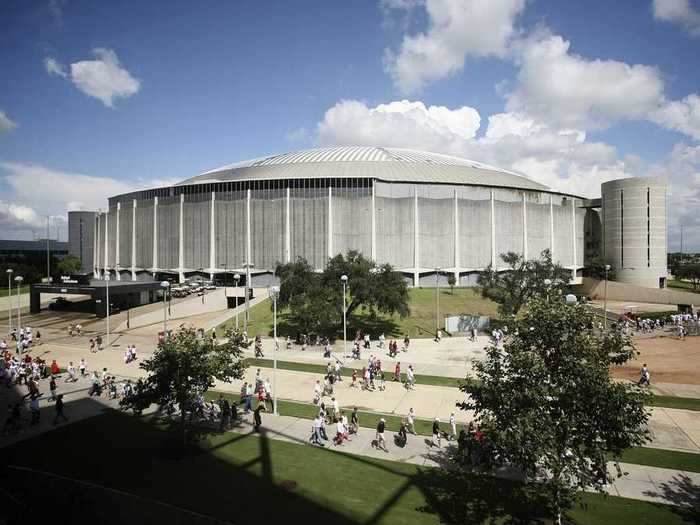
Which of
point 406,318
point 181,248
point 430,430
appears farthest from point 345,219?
point 430,430

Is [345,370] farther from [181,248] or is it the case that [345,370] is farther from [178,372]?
[181,248]

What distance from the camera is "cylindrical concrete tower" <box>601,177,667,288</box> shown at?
90688 mm

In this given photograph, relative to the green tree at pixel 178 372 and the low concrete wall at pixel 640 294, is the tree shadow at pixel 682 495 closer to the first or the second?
the green tree at pixel 178 372

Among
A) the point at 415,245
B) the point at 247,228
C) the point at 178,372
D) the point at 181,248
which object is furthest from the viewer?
the point at 181,248

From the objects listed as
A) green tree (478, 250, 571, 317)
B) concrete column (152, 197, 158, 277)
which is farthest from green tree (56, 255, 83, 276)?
green tree (478, 250, 571, 317)

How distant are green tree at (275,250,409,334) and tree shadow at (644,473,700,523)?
27.1m

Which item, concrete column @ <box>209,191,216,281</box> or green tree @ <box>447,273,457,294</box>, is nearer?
green tree @ <box>447,273,457,294</box>

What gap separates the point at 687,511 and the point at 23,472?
67.4 ft

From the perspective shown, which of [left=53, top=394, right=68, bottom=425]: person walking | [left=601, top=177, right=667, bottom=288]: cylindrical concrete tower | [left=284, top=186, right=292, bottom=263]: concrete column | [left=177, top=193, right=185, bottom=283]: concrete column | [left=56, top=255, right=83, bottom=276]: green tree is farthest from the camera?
[left=56, top=255, right=83, bottom=276]: green tree

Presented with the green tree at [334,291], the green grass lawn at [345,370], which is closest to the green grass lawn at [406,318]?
the green tree at [334,291]

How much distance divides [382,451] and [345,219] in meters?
61.7

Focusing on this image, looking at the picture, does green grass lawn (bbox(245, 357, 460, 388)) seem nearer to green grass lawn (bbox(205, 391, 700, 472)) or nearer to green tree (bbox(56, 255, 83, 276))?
green grass lawn (bbox(205, 391, 700, 472))

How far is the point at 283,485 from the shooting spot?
49.4 feet

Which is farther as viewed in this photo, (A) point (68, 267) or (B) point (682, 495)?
(A) point (68, 267)
